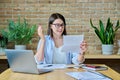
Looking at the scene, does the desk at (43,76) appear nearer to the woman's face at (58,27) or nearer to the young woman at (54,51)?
the young woman at (54,51)

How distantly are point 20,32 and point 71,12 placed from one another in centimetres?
102

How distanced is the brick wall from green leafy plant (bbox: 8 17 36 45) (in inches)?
9.9

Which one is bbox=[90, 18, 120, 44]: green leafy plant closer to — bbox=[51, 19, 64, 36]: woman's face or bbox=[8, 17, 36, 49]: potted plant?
bbox=[8, 17, 36, 49]: potted plant

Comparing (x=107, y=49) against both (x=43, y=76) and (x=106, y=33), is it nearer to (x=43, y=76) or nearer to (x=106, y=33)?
(x=106, y=33)

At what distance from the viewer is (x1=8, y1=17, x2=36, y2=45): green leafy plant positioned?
3945 mm

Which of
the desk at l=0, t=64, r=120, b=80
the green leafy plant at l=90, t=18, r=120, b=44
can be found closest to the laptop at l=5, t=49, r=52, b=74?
the desk at l=0, t=64, r=120, b=80

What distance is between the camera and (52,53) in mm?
2842

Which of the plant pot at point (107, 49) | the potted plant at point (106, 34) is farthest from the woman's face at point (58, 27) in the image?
the plant pot at point (107, 49)

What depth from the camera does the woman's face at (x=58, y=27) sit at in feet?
9.34

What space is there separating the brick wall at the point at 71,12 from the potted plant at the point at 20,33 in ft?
0.82

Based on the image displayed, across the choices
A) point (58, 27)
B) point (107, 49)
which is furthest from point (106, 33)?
point (58, 27)

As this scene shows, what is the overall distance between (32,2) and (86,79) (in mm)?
2735

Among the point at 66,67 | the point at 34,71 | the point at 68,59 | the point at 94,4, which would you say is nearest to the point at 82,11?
the point at 94,4

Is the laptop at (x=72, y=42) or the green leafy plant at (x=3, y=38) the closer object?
the laptop at (x=72, y=42)
